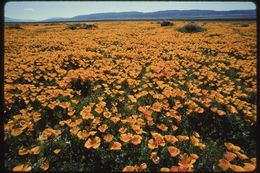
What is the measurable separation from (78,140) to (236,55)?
8558mm

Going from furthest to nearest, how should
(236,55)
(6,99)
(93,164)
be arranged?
(236,55) → (6,99) → (93,164)

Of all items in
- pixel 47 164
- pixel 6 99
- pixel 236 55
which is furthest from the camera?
pixel 236 55

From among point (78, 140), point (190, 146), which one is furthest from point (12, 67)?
point (190, 146)

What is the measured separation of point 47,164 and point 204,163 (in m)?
2.46

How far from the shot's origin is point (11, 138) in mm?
2391

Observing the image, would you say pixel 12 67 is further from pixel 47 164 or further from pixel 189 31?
pixel 189 31

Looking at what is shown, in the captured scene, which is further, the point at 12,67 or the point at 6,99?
the point at 12,67

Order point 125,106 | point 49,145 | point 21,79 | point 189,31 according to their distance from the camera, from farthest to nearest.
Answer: point 189,31
point 21,79
point 125,106
point 49,145

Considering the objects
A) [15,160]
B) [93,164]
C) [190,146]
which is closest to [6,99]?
[15,160]

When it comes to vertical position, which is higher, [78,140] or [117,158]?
[78,140]

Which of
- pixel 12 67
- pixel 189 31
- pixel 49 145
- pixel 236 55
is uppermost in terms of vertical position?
pixel 189 31

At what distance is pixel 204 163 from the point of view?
2141 mm

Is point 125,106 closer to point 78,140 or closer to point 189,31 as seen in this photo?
point 78,140

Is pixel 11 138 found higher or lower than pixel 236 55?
lower
